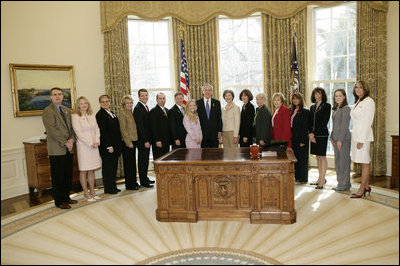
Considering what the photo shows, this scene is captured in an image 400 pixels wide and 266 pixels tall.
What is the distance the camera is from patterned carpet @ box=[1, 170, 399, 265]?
3090 mm

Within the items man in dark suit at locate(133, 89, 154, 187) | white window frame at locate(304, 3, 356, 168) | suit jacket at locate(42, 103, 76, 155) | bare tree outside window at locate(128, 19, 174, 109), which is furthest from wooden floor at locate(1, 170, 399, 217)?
bare tree outside window at locate(128, 19, 174, 109)

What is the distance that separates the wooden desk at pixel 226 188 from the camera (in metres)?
3.82

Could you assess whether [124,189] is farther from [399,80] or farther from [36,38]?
[399,80]

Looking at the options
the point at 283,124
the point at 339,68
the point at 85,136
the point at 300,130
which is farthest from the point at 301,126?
the point at 85,136

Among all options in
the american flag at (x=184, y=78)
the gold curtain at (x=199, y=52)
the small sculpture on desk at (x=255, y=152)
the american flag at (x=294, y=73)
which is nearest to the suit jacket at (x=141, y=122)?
the american flag at (x=184, y=78)

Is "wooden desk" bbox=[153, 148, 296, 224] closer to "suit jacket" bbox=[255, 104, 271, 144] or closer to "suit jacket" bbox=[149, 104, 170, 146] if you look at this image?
"suit jacket" bbox=[255, 104, 271, 144]

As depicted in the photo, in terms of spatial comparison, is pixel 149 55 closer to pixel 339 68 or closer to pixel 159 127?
pixel 159 127

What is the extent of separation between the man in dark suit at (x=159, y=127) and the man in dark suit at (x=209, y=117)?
61 centimetres

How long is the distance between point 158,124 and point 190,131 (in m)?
0.59

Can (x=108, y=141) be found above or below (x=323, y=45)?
below

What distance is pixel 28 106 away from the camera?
18.7ft

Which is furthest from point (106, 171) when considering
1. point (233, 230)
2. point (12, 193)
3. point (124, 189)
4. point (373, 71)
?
point (373, 71)

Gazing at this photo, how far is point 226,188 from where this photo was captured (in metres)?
3.95

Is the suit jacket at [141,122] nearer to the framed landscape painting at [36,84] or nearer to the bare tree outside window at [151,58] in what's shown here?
the framed landscape painting at [36,84]
